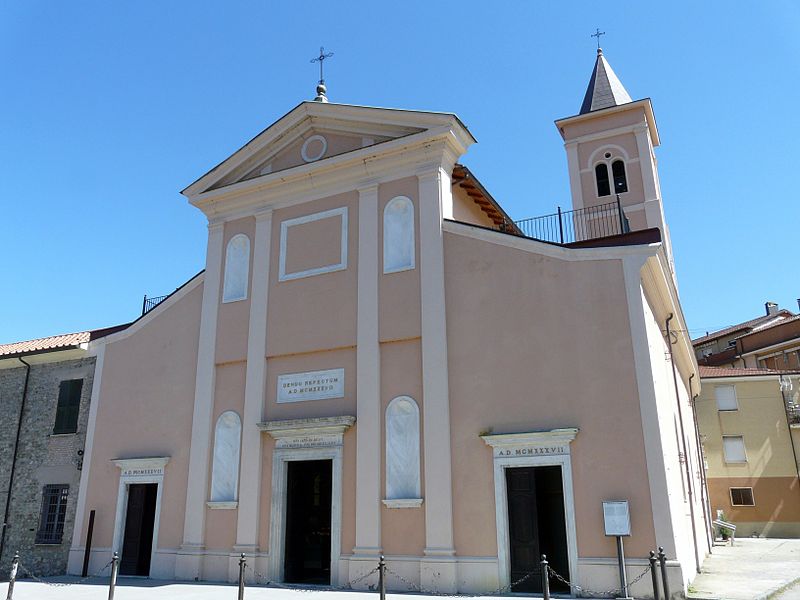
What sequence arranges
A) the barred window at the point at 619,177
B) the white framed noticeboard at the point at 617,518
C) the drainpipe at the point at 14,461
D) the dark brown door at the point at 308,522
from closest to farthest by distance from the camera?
the white framed noticeboard at the point at 617,518 → the dark brown door at the point at 308,522 → the drainpipe at the point at 14,461 → the barred window at the point at 619,177

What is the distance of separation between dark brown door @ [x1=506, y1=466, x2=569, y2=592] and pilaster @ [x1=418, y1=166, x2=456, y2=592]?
120 cm

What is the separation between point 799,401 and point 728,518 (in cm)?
647

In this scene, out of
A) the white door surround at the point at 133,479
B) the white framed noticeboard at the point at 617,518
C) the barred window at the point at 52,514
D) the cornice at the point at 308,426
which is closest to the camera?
the white framed noticeboard at the point at 617,518

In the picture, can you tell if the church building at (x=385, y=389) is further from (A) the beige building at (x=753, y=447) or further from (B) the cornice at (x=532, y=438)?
(A) the beige building at (x=753, y=447)

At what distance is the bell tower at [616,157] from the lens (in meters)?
23.1

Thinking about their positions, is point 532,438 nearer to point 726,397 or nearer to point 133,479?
point 133,479

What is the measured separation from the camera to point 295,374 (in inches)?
604

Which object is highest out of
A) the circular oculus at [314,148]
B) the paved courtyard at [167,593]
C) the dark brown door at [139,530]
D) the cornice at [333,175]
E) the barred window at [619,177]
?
the barred window at [619,177]

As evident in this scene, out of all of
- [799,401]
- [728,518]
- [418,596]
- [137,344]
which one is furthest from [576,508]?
[799,401]

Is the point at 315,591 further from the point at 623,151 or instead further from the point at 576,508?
the point at 623,151

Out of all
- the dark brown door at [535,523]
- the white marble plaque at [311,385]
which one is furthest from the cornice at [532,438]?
the white marble plaque at [311,385]

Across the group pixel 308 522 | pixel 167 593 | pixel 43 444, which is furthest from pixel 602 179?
pixel 43 444

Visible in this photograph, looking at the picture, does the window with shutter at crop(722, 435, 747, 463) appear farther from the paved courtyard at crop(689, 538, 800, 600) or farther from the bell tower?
the bell tower

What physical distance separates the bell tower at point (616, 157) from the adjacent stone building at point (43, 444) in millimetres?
16704
